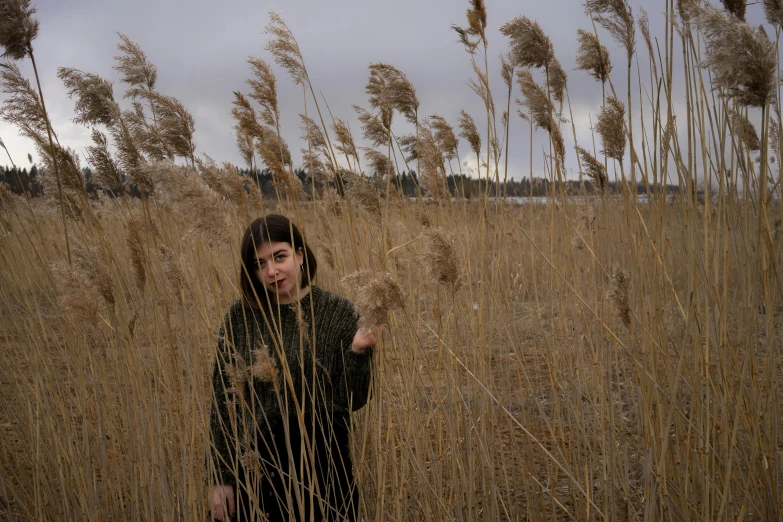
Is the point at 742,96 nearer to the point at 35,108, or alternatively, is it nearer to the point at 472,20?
the point at 472,20

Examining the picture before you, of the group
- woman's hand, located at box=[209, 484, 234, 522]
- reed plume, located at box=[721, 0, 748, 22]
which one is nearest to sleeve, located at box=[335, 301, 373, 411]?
woman's hand, located at box=[209, 484, 234, 522]

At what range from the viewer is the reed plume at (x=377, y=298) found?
4.50 feet

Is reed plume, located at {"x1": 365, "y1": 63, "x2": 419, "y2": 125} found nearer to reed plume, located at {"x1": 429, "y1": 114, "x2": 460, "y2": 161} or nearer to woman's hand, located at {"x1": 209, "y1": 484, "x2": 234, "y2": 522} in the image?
reed plume, located at {"x1": 429, "y1": 114, "x2": 460, "y2": 161}

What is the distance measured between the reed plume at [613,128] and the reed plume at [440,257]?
2.19ft

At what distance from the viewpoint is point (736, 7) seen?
1.39 meters

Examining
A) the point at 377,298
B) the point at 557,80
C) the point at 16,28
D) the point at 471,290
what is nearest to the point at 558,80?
the point at 557,80

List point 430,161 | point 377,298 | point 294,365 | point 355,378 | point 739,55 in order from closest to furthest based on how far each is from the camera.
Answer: point 739,55 → point 377,298 → point 355,378 → point 294,365 → point 430,161

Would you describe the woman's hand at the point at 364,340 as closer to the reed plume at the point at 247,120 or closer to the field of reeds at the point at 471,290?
the field of reeds at the point at 471,290

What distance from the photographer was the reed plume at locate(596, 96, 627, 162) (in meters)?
1.83

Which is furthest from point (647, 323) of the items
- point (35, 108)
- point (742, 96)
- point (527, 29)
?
point (35, 108)

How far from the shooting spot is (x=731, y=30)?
1201mm

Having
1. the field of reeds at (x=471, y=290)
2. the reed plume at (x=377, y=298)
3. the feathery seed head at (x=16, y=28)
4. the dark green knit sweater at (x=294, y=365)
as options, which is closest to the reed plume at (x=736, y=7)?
the field of reeds at (x=471, y=290)

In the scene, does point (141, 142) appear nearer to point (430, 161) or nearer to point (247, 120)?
point (247, 120)

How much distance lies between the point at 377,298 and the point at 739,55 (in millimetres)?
888
